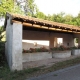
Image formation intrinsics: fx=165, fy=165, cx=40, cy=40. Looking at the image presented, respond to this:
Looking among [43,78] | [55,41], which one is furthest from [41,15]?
[43,78]

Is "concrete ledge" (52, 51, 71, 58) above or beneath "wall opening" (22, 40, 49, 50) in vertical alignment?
beneath

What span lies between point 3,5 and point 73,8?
2320 cm

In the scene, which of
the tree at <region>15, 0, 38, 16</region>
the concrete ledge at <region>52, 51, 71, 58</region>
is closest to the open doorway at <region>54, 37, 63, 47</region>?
the concrete ledge at <region>52, 51, 71, 58</region>

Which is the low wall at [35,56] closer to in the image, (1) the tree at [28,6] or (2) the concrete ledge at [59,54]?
(2) the concrete ledge at [59,54]

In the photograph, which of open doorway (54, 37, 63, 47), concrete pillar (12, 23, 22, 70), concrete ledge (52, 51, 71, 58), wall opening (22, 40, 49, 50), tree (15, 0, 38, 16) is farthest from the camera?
tree (15, 0, 38, 16)

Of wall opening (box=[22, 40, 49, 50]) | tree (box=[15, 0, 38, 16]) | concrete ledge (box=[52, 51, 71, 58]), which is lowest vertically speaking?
concrete ledge (box=[52, 51, 71, 58])

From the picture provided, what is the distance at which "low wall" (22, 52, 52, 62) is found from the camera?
13.1 metres

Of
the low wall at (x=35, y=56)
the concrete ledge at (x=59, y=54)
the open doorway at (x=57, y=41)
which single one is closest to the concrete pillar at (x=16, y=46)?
the low wall at (x=35, y=56)

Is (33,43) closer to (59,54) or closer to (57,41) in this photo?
(59,54)

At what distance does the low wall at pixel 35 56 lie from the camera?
43.1ft

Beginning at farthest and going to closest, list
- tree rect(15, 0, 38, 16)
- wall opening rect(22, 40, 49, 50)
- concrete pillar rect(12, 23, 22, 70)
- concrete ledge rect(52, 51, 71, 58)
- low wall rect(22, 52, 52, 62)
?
tree rect(15, 0, 38, 16)
wall opening rect(22, 40, 49, 50)
concrete ledge rect(52, 51, 71, 58)
low wall rect(22, 52, 52, 62)
concrete pillar rect(12, 23, 22, 70)

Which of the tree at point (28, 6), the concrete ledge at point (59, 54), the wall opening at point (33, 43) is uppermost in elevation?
the tree at point (28, 6)

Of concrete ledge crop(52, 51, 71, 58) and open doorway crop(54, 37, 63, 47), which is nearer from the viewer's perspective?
concrete ledge crop(52, 51, 71, 58)

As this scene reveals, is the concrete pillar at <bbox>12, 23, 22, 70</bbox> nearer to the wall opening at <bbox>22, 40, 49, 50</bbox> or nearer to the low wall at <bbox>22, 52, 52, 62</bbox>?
the low wall at <bbox>22, 52, 52, 62</bbox>
